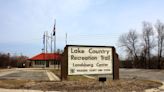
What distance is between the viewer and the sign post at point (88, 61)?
17.5 meters

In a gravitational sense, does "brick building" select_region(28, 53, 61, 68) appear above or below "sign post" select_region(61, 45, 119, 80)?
below

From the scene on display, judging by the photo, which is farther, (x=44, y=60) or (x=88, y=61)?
(x=44, y=60)

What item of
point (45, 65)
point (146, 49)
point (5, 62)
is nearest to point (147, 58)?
point (146, 49)

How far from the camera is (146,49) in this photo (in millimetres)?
88562

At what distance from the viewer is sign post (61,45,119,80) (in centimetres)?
1752

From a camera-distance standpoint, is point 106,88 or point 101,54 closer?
point 106,88

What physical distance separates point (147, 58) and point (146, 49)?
2.79 m

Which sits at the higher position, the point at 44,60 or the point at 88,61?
the point at 88,61

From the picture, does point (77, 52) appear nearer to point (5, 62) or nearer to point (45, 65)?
point (5, 62)

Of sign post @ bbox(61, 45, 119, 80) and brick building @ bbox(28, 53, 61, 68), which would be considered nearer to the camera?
sign post @ bbox(61, 45, 119, 80)

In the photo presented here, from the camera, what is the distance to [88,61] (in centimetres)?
1803

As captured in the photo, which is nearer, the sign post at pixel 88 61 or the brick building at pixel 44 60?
the sign post at pixel 88 61

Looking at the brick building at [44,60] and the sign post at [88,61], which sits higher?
the sign post at [88,61]

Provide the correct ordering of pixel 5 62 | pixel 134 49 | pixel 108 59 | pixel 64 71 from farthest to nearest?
1. pixel 134 49
2. pixel 5 62
3. pixel 108 59
4. pixel 64 71
